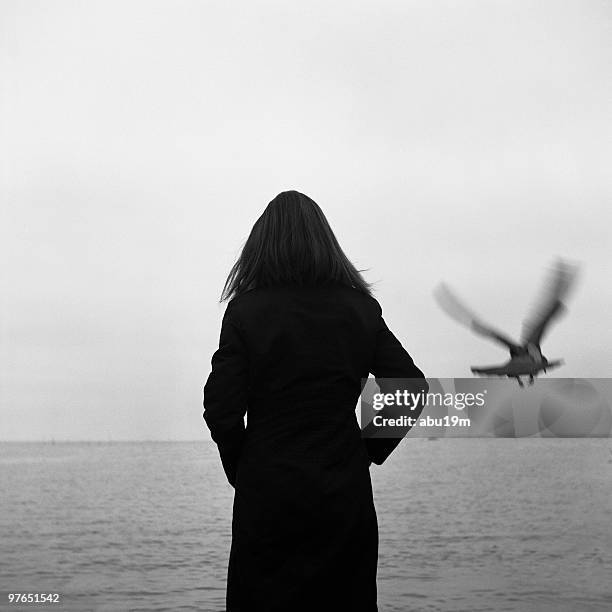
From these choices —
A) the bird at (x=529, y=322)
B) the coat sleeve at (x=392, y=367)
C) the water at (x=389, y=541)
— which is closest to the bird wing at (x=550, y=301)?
the bird at (x=529, y=322)

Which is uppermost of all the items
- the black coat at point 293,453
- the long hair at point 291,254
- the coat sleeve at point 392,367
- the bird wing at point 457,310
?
the bird wing at point 457,310

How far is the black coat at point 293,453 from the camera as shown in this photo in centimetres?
137

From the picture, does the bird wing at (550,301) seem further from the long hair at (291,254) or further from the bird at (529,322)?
the long hair at (291,254)

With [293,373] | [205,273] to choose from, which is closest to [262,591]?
[293,373]

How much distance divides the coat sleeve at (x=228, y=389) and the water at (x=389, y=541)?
4.75 metres

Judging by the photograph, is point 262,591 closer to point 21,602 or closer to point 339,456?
point 339,456

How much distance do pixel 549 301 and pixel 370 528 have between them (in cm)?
181

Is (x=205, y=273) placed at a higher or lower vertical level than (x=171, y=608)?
higher

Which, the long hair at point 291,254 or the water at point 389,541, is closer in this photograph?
the long hair at point 291,254

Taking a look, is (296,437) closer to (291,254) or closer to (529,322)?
(291,254)

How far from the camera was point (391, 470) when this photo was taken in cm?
2786

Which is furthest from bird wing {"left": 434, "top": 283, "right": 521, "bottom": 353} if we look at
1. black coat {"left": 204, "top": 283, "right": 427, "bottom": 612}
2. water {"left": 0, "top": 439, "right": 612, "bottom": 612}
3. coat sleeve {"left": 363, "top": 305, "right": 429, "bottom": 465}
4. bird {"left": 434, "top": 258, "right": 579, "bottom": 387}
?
water {"left": 0, "top": 439, "right": 612, "bottom": 612}

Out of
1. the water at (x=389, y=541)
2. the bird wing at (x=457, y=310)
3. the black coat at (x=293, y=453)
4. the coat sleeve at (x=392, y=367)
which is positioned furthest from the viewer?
the water at (x=389, y=541)

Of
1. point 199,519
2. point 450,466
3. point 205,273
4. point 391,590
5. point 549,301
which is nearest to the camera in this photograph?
point 549,301
